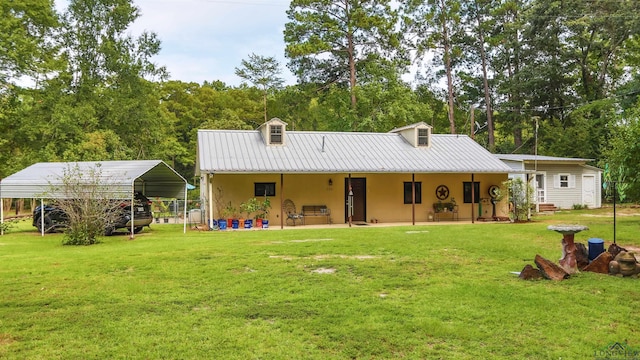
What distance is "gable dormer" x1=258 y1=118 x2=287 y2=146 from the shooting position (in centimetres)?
1822

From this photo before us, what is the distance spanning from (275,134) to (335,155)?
2.58 meters

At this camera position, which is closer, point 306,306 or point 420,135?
point 306,306

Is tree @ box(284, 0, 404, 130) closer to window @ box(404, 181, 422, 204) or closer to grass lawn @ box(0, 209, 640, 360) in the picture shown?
window @ box(404, 181, 422, 204)

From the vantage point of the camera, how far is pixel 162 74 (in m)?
32.3

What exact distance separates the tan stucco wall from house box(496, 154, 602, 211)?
459 centimetres

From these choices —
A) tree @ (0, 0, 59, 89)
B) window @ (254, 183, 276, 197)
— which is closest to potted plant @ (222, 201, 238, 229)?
window @ (254, 183, 276, 197)

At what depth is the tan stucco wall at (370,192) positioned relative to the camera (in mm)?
17250

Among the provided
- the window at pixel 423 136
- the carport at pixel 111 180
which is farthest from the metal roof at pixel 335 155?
the carport at pixel 111 180

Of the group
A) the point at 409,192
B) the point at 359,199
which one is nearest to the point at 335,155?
the point at 359,199

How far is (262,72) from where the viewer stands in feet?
124

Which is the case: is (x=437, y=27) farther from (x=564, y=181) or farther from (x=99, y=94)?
(x=99, y=94)

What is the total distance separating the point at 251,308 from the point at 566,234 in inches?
204

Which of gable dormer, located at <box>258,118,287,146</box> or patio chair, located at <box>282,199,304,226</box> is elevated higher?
gable dormer, located at <box>258,118,287,146</box>

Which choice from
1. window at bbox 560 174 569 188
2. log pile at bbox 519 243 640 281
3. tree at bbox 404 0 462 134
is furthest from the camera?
tree at bbox 404 0 462 134
